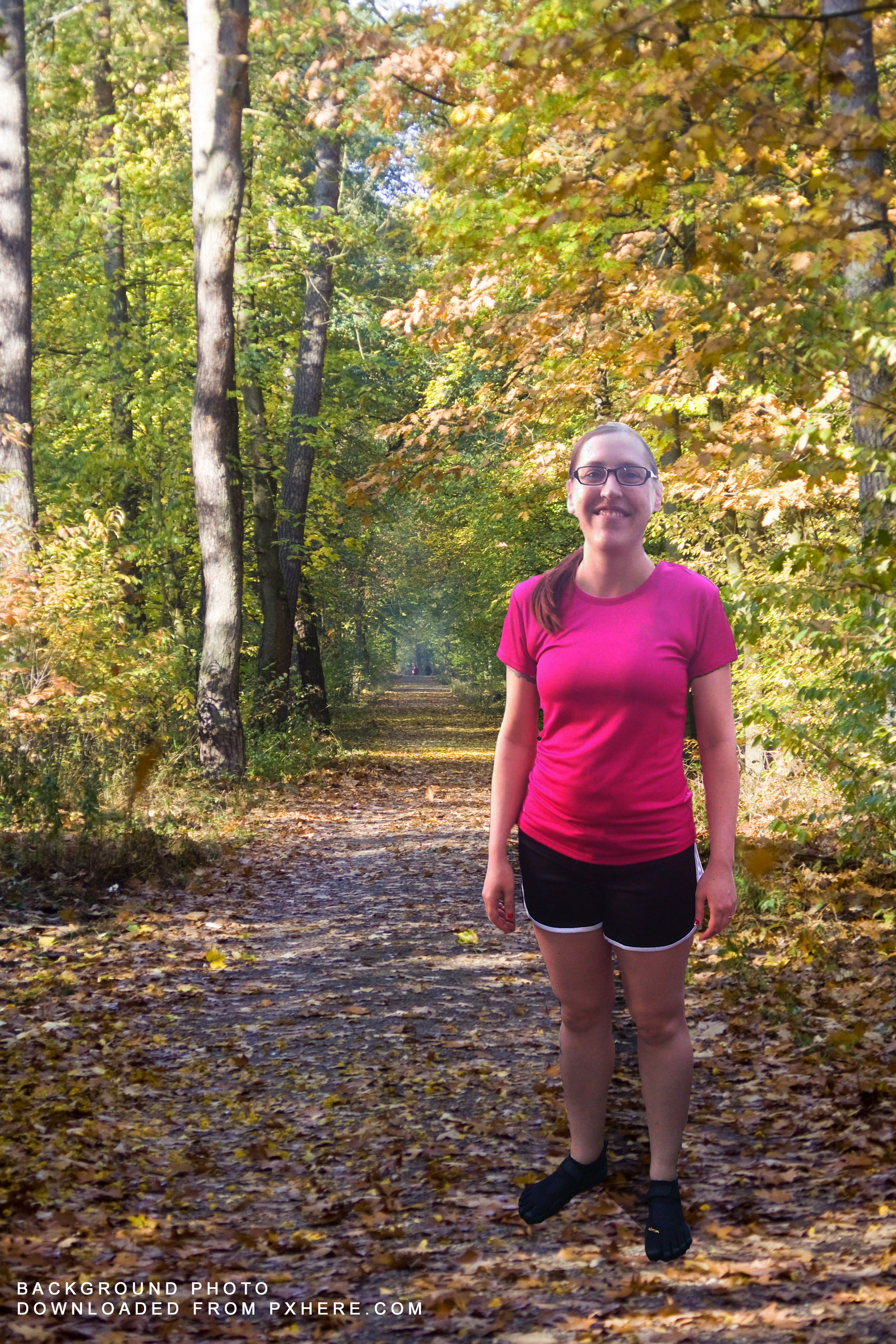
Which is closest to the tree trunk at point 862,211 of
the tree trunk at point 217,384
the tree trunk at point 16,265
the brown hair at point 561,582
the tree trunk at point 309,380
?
Result: the brown hair at point 561,582

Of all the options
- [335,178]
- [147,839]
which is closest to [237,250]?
[335,178]

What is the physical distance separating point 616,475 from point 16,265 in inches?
454

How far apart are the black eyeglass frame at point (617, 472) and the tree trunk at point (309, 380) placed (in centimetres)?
1585

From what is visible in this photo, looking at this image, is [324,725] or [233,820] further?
[324,725]

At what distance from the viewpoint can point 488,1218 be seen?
3.83 meters

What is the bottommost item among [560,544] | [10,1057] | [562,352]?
[10,1057]

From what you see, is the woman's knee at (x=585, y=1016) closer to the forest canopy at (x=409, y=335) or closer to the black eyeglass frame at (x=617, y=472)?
the black eyeglass frame at (x=617, y=472)

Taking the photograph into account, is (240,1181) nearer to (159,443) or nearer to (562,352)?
(562,352)

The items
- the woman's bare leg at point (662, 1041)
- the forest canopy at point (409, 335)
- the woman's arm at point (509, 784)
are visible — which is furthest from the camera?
the forest canopy at point (409, 335)

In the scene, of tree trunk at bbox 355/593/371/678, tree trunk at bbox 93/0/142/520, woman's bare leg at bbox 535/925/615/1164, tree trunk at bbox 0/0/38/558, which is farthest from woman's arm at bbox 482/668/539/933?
tree trunk at bbox 355/593/371/678

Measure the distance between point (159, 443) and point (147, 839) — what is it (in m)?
11.5

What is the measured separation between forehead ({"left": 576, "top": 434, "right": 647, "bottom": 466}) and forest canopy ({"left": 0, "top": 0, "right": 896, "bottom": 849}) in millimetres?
1671

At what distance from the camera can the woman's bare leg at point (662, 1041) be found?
339 cm

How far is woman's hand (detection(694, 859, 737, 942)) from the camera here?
3.36 m
